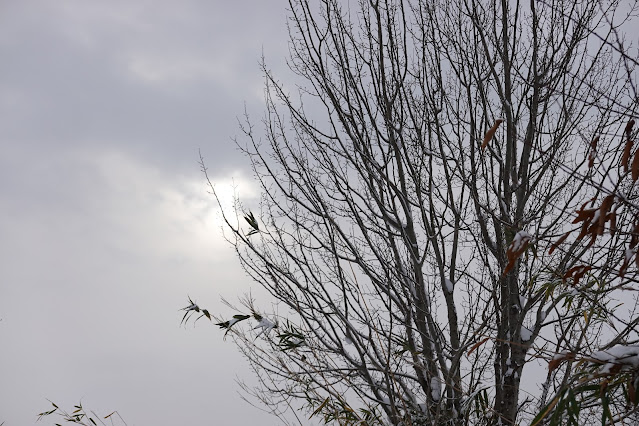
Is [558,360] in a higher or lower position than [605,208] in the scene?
lower

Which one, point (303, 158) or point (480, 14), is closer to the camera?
point (480, 14)

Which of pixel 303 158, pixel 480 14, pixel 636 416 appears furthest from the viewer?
pixel 303 158

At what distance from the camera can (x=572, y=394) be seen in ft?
5.24

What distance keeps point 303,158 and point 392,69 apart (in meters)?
1.02

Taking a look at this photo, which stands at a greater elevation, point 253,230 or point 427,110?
point 427,110

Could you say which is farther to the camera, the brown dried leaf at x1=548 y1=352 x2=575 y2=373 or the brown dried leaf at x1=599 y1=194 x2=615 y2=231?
the brown dried leaf at x1=548 y1=352 x2=575 y2=373

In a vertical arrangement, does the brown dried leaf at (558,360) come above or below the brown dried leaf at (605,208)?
below

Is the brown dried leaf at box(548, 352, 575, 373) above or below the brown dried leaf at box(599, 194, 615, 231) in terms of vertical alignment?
below

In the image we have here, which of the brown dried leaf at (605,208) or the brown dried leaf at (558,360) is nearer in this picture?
the brown dried leaf at (605,208)

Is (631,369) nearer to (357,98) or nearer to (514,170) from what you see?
(514,170)

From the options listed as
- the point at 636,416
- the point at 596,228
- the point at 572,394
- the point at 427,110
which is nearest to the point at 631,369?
the point at 572,394

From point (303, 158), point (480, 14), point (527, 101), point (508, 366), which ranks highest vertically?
point (480, 14)

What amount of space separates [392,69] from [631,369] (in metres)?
2.88

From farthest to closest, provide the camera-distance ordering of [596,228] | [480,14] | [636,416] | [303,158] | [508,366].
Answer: [303,158], [480,14], [508,366], [636,416], [596,228]
